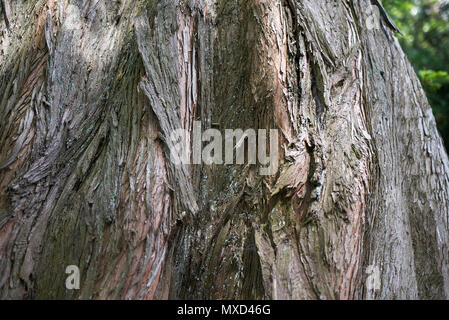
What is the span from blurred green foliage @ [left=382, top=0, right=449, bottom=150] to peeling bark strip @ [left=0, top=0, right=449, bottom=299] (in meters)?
2.40

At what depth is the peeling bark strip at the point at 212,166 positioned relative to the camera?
2.29 m

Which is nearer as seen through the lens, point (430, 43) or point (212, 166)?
point (212, 166)

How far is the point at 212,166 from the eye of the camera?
265 cm

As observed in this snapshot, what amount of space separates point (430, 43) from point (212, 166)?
6.34 metres

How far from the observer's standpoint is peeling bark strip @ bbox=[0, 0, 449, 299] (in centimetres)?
229

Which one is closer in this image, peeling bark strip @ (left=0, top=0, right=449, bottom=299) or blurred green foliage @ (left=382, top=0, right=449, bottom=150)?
peeling bark strip @ (left=0, top=0, right=449, bottom=299)

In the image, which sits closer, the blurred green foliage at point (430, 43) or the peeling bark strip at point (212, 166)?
the peeling bark strip at point (212, 166)

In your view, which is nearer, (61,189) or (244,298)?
(244,298)

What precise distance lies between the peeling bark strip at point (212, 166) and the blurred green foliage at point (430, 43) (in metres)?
2.40

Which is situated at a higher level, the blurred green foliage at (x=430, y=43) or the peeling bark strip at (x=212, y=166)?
the blurred green foliage at (x=430, y=43)
